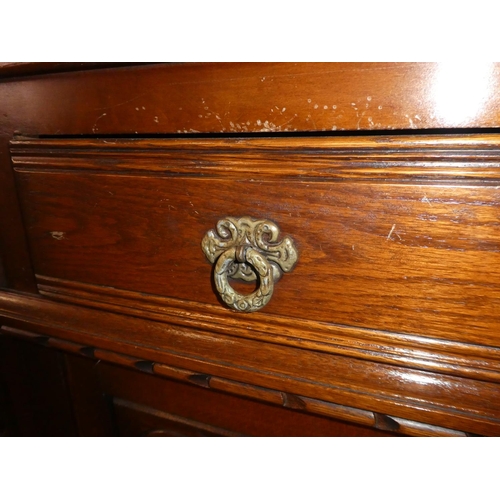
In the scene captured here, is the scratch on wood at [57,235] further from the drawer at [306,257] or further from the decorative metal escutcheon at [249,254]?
the decorative metal escutcheon at [249,254]

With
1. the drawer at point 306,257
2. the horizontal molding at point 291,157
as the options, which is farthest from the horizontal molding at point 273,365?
the horizontal molding at point 291,157

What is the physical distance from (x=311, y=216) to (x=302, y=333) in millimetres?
100

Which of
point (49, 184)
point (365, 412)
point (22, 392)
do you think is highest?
point (49, 184)

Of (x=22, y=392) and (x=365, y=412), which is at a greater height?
(x=365, y=412)

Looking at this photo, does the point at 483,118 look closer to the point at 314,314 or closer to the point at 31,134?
the point at 314,314

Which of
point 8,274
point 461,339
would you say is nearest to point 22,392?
point 8,274

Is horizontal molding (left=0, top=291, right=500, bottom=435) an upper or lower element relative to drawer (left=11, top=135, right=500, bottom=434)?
lower

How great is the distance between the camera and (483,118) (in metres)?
0.25

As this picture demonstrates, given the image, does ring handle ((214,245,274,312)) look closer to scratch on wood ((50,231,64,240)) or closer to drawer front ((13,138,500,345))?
drawer front ((13,138,500,345))

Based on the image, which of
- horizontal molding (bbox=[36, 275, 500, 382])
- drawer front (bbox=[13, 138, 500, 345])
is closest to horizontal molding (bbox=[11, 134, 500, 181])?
drawer front (bbox=[13, 138, 500, 345])

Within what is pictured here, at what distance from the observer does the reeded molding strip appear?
1.06 feet

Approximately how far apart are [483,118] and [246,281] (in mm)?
206

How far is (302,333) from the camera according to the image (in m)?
0.34

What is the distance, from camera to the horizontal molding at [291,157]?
0.85 ft
